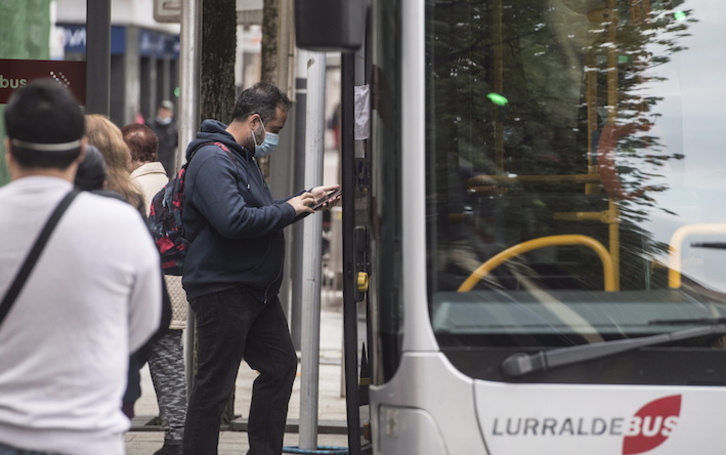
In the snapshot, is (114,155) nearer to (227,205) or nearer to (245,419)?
(227,205)

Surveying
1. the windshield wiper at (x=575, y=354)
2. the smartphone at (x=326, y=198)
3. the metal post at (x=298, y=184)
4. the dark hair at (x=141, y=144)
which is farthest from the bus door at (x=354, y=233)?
the metal post at (x=298, y=184)

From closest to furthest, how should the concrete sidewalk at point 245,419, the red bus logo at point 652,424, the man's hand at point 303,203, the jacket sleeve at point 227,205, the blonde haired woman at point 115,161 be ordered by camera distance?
the red bus logo at point 652,424 < the blonde haired woman at point 115,161 < the jacket sleeve at point 227,205 < the man's hand at point 303,203 < the concrete sidewalk at point 245,419

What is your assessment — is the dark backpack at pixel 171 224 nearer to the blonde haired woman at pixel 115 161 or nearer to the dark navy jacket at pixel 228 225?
the dark navy jacket at pixel 228 225

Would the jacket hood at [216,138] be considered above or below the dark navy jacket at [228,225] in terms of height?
above

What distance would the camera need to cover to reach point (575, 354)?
129 inches

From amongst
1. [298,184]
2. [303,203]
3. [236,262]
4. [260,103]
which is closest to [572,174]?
[303,203]

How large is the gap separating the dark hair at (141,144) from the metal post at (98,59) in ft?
0.59

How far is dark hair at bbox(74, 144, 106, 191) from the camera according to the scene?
11.5 feet

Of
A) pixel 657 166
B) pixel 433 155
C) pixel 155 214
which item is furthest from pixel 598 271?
pixel 155 214

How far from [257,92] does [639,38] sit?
2.28 m

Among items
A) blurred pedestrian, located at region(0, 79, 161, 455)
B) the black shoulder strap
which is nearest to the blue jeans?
blurred pedestrian, located at region(0, 79, 161, 455)

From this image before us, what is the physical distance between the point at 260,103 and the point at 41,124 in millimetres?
2698

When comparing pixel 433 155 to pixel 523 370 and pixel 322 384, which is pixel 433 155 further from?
pixel 322 384

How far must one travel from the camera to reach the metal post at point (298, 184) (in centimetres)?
973
